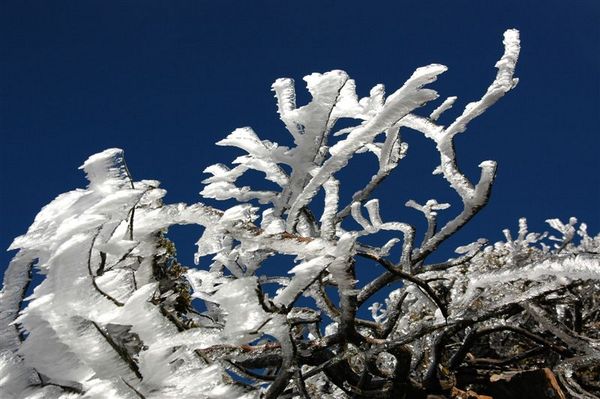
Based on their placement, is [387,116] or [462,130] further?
[462,130]

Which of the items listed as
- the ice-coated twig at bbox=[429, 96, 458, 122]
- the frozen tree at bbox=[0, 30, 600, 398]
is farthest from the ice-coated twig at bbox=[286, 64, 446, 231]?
the ice-coated twig at bbox=[429, 96, 458, 122]

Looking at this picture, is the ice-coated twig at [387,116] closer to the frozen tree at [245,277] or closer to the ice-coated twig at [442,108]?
the frozen tree at [245,277]

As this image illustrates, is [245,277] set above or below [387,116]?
below

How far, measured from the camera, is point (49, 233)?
0.99 meters

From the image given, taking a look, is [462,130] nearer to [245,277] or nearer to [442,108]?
[442,108]

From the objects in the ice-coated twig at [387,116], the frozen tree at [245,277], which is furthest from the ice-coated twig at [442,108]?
the ice-coated twig at [387,116]

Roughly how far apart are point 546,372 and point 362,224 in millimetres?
1164

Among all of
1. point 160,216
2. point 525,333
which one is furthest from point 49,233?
point 525,333

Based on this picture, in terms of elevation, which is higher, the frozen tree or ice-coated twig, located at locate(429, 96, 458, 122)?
ice-coated twig, located at locate(429, 96, 458, 122)

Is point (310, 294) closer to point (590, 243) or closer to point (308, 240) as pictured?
point (308, 240)

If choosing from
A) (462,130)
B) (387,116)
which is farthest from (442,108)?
(387,116)

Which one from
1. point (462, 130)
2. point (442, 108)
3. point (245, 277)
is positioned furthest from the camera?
point (442, 108)

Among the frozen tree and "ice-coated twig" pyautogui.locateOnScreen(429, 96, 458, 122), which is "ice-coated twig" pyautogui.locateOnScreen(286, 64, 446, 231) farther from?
"ice-coated twig" pyautogui.locateOnScreen(429, 96, 458, 122)

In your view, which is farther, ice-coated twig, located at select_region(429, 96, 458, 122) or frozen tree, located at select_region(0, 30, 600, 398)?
ice-coated twig, located at select_region(429, 96, 458, 122)
